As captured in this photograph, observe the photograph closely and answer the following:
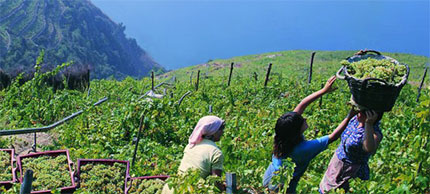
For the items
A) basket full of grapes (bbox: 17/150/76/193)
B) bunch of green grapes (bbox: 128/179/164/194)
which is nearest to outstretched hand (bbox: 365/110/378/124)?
bunch of green grapes (bbox: 128/179/164/194)

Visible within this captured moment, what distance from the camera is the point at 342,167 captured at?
294 centimetres

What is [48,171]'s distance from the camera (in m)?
4.12

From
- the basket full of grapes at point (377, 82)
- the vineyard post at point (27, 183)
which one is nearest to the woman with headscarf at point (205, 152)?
the vineyard post at point (27, 183)

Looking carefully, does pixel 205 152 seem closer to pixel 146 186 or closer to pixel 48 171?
pixel 146 186

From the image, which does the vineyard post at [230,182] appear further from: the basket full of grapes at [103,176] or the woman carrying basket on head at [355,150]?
the basket full of grapes at [103,176]

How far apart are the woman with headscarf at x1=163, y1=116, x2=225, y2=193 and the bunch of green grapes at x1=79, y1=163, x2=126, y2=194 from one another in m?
1.10

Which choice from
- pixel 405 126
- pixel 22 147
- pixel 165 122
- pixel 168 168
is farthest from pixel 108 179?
pixel 405 126

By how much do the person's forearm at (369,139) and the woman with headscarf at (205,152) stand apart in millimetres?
1094

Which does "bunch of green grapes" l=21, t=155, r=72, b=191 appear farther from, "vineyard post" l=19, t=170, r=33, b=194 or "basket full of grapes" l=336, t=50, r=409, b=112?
"basket full of grapes" l=336, t=50, r=409, b=112

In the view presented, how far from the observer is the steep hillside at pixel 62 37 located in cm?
8181

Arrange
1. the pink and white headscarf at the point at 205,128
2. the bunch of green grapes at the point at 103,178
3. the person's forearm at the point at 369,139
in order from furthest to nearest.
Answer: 1. the bunch of green grapes at the point at 103,178
2. the pink and white headscarf at the point at 205,128
3. the person's forearm at the point at 369,139

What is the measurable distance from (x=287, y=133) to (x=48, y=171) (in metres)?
2.64

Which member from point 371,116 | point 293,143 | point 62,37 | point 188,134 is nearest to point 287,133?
point 293,143

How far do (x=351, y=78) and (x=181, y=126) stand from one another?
3.99 m
